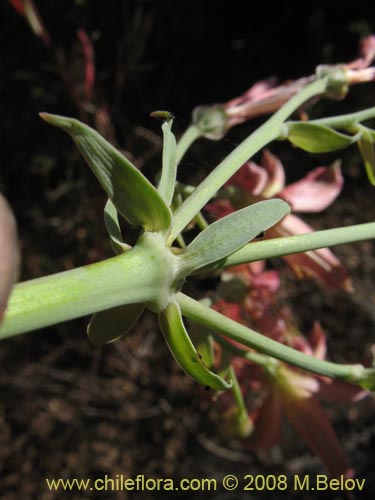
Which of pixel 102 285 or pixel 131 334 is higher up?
pixel 102 285

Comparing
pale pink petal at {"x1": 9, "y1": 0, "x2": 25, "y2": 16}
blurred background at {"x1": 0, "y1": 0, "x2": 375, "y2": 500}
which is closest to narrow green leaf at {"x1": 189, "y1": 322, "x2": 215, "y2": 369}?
pale pink petal at {"x1": 9, "y1": 0, "x2": 25, "y2": 16}

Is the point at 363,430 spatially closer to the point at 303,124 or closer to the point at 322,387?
the point at 322,387

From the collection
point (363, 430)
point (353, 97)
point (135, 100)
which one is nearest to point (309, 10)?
point (353, 97)

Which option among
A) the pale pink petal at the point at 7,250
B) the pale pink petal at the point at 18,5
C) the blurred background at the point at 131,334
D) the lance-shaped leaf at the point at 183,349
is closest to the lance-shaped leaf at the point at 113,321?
the lance-shaped leaf at the point at 183,349

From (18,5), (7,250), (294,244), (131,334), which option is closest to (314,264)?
(294,244)

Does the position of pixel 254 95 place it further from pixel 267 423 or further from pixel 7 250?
pixel 7 250

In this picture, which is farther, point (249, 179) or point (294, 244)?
point (249, 179)

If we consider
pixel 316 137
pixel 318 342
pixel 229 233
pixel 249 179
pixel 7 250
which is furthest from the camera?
pixel 318 342
